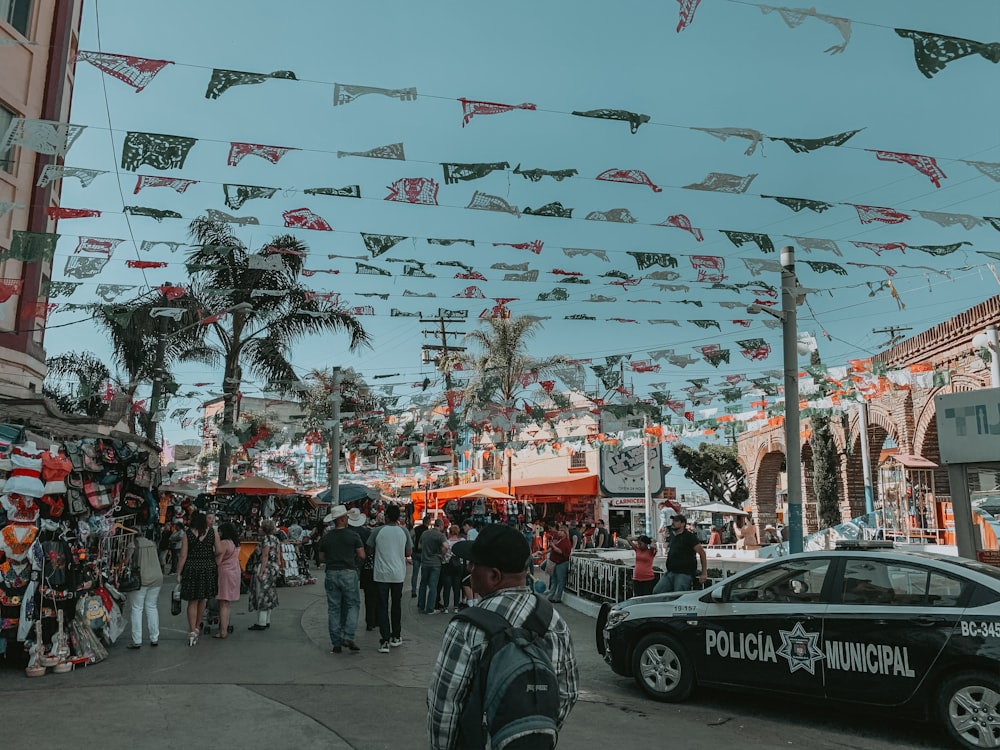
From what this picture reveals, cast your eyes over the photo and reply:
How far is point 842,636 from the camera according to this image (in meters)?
6.61

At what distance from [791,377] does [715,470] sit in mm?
44320

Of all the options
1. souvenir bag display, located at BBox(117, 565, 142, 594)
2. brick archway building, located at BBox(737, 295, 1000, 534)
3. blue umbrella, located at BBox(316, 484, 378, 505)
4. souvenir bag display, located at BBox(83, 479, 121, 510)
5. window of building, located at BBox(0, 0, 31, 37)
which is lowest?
souvenir bag display, located at BBox(117, 565, 142, 594)

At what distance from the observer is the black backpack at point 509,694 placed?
8.11 ft

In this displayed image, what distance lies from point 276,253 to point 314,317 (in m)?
10.4

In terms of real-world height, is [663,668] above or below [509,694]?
below

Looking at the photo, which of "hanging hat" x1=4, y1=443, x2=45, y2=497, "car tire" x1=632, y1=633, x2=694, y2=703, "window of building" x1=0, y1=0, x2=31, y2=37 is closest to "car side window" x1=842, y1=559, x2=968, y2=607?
"car tire" x1=632, y1=633, x2=694, y2=703

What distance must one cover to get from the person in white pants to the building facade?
6.50 meters

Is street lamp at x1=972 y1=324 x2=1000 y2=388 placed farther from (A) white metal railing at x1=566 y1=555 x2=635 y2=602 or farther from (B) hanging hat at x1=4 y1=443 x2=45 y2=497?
(B) hanging hat at x1=4 y1=443 x2=45 y2=497

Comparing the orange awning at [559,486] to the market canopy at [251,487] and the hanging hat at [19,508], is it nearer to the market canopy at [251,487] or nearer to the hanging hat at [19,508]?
the market canopy at [251,487]

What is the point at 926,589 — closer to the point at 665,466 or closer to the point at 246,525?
the point at 246,525

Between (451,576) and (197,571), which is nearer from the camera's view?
(197,571)

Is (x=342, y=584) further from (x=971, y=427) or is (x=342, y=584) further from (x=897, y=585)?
(x=971, y=427)

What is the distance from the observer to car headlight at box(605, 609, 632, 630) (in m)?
7.98

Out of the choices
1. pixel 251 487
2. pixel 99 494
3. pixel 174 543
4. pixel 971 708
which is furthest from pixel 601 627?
pixel 174 543
